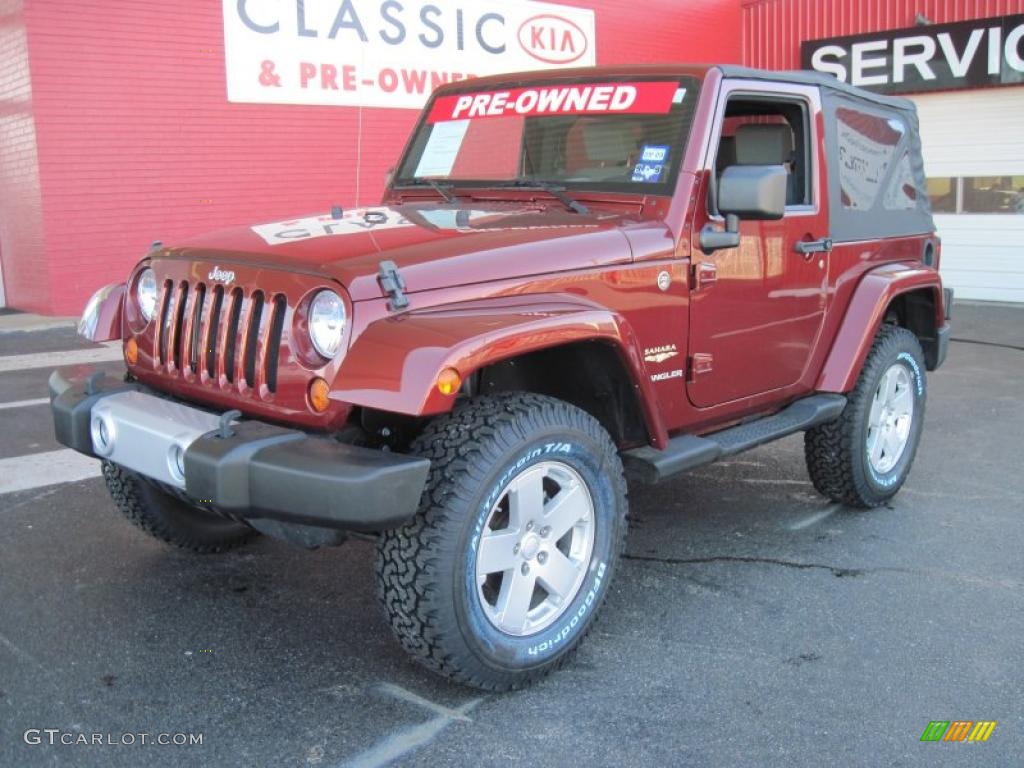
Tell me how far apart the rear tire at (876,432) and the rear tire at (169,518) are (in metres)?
2.60

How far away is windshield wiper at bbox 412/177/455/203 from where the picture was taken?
4266 millimetres

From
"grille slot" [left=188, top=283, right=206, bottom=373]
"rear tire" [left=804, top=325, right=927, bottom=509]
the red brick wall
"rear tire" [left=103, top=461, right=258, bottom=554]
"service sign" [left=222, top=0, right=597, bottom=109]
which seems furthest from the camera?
"service sign" [left=222, top=0, right=597, bottom=109]

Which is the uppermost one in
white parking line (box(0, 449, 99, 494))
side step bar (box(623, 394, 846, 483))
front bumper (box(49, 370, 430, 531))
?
front bumper (box(49, 370, 430, 531))

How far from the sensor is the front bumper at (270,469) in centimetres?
261

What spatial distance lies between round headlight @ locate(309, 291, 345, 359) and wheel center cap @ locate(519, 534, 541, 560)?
0.80 meters

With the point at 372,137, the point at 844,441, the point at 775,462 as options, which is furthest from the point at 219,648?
the point at 372,137

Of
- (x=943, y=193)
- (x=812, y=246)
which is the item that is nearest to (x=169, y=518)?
(x=812, y=246)

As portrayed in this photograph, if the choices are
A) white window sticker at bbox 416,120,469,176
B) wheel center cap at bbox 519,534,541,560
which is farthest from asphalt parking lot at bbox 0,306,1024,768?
white window sticker at bbox 416,120,469,176

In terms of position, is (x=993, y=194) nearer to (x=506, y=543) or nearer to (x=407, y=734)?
(x=506, y=543)

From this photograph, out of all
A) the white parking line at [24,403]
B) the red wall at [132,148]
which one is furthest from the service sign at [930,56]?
the white parking line at [24,403]

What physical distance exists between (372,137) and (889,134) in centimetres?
924

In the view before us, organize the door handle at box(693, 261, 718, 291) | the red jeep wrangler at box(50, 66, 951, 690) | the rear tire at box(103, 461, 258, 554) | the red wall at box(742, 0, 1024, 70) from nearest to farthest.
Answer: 1. the red jeep wrangler at box(50, 66, 951, 690)
2. the door handle at box(693, 261, 718, 291)
3. the rear tire at box(103, 461, 258, 554)
4. the red wall at box(742, 0, 1024, 70)

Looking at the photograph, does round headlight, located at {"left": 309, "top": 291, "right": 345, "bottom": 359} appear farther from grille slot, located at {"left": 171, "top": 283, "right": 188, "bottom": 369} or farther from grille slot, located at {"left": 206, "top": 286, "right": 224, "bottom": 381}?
grille slot, located at {"left": 171, "top": 283, "right": 188, "bottom": 369}

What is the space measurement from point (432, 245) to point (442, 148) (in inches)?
59.4
